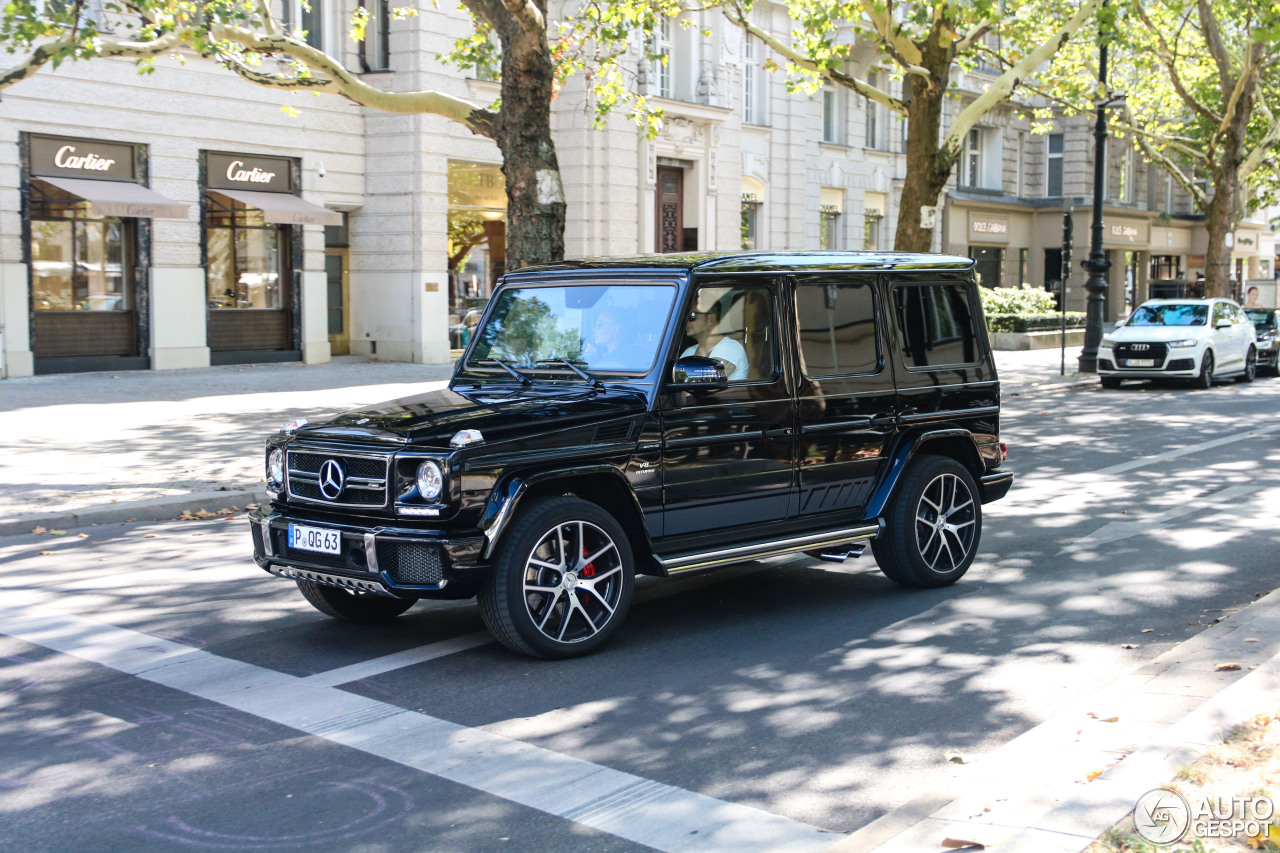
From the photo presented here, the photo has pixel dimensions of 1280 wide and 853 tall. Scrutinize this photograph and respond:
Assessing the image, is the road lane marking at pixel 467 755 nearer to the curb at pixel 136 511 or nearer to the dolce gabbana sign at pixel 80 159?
the curb at pixel 136 511

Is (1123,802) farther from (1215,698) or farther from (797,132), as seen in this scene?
(797,132)

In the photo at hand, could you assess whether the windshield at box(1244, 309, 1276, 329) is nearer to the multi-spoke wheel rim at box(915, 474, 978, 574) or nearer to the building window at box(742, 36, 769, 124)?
the building window at box(742, 36, 769, 124)

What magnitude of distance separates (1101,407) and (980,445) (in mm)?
12709

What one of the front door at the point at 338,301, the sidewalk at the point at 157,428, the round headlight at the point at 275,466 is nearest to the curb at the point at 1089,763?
the round headlight at the point at 275,466

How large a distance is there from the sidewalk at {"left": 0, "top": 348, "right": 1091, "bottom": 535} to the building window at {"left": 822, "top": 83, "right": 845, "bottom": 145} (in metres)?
15.1

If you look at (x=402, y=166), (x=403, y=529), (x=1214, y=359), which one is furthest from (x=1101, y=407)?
(x=403, y=529)

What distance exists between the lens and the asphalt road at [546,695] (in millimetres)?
4363

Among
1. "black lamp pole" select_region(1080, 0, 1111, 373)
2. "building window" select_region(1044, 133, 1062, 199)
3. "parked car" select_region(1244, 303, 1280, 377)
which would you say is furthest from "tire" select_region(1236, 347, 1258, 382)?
"building window" select_region(1044, 133, 1062, 199)

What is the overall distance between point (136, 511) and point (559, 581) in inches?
227

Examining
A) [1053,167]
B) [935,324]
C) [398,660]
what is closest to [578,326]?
[398,660]

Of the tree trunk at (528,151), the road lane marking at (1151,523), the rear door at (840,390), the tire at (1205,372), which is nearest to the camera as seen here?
the rear door at (840,390)

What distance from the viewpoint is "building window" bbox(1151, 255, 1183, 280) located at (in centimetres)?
5659

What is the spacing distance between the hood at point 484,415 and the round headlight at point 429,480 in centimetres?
11

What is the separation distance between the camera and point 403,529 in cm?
588
